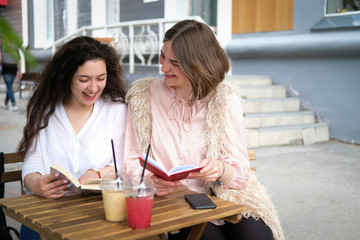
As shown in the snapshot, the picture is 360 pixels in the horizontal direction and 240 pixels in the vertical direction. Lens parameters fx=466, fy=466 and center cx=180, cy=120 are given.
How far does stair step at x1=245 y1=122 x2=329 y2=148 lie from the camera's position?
6.30m

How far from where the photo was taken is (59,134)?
7.65 ft

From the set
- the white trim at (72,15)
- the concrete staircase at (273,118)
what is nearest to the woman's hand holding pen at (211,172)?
the concrete staircase at (273,118)

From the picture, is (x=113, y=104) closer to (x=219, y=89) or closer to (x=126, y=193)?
(x=219, y=89)

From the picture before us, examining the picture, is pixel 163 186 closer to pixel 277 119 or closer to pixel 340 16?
pixel 277 119

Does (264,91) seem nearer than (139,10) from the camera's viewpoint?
Yes

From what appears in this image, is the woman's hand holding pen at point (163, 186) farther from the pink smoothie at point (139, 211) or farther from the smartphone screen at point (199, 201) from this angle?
the pink smoothie at point (139, 211)

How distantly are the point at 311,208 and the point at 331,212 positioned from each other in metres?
0.17

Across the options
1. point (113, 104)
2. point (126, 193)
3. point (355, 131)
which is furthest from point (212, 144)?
point (355, 131)

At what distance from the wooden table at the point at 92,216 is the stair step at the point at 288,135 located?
4417 mm

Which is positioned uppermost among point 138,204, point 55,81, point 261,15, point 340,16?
point 261,15

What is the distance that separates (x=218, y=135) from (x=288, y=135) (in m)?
4.54

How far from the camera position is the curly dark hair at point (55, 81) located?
7.51 feet

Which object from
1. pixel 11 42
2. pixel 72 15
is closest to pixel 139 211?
pixel 11 42

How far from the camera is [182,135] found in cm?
231
